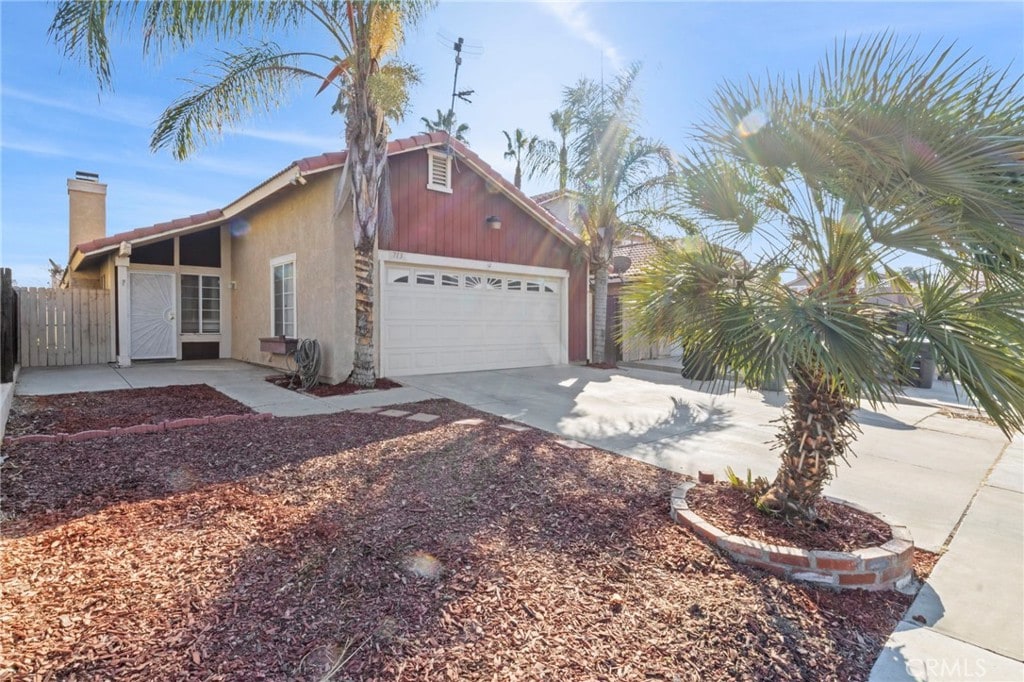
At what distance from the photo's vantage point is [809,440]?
309 cm

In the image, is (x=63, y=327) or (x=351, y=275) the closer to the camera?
(x=351, y=275)

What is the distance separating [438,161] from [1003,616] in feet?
33.0

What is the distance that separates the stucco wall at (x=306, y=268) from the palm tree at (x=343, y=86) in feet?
1.80

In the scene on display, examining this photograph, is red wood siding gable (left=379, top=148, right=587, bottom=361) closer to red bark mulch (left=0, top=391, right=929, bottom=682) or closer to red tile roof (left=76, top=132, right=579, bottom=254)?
red tile roof (left=76, top=132, right=579, bottom=254)

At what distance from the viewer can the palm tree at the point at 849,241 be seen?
2475 millimetres

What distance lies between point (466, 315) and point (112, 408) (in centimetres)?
623

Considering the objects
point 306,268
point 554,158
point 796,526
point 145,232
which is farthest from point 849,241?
point 145,232

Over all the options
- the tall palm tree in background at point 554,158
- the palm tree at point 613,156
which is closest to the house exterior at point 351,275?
the palm tree at point 613,156

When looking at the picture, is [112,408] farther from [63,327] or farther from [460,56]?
[460,56]

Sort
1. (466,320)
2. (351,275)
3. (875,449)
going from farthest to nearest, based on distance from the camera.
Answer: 1. (466,320)
2. (351,275)
3. (875,449)

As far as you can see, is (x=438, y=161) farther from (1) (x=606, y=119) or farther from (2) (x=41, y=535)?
(2) (x=41, y=535)

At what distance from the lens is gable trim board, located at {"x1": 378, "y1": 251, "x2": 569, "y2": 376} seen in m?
9.55

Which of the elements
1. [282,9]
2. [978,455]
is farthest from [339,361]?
[978,455]

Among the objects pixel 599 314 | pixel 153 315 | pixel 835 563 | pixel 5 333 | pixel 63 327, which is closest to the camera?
pixel 835 563
